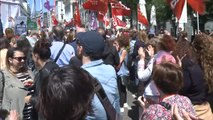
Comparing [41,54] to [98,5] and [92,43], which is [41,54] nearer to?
[92,43]

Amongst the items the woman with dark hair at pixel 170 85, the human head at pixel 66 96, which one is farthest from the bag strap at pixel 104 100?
the human head at pixel 66 96

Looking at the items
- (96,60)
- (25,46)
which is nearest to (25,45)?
(25,46)

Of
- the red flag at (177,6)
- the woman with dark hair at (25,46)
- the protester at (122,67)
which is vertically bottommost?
the protester at (122,67)

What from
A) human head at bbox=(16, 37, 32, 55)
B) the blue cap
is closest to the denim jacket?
the blue cap

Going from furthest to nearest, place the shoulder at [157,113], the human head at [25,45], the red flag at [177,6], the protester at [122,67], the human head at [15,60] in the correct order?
the protester at [122,67] < the red flag at [177,6] < the human head at [25,45] < the human head at [15,60] < the shoulder at [157,113]

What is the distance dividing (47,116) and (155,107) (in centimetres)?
147

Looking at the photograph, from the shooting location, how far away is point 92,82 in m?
2.62

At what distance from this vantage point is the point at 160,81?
4188 mm

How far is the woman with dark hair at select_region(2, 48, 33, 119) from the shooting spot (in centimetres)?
522

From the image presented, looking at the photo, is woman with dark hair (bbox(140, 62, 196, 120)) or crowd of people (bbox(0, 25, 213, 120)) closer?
crowd of people (bbox(0, 25, 213, 120))

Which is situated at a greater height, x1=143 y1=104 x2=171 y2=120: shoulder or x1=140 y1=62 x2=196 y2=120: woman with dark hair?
x1=140 y1=62 x2=196 y2=120: woman with dark hair

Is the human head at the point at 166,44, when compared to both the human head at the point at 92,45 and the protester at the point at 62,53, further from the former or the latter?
the human head at the point at 92,45

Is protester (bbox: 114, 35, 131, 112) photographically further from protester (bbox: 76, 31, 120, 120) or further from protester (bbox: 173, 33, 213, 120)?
protester (bbox: 76, 31, 120, 120)

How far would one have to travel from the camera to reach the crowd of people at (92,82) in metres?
2.47
